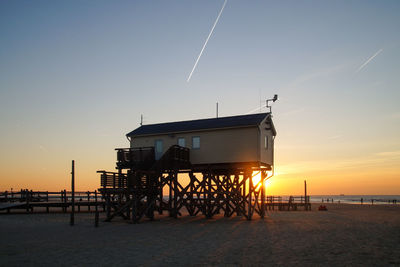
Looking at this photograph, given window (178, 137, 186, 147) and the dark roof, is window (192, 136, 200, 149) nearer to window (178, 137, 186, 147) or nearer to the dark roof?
the dark roof

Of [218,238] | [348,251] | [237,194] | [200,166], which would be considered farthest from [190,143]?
[348,251]

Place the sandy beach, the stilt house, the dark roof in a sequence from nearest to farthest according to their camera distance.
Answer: the sandy beach, the stilt house, the dark roof

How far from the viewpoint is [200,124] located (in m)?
33.3

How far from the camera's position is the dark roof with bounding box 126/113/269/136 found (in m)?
30.7

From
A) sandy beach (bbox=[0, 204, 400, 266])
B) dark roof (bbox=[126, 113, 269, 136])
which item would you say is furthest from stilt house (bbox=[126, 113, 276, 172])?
sandy beach (bbox=[0, 204, 400, 266])

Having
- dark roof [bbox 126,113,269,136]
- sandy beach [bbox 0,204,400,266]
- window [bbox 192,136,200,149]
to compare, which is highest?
dark roof [bbox 126,113,269,136]

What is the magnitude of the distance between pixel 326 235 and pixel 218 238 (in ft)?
18.5

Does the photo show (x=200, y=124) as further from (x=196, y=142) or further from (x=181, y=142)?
(x=181, y=142)

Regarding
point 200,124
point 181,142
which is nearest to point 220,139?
point 200,124

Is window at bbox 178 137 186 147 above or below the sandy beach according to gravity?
above

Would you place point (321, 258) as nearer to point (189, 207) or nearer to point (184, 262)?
point (184, 262)

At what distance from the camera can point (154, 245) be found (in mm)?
16938

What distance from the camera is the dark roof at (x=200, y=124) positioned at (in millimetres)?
30703

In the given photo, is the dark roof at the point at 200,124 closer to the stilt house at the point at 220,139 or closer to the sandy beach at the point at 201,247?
the stilt house at the point at 220,139
